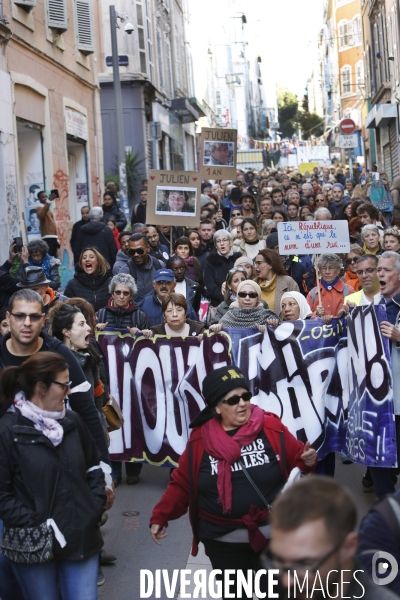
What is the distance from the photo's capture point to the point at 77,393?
496 centimetres

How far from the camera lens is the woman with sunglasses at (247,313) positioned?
7.84 metres

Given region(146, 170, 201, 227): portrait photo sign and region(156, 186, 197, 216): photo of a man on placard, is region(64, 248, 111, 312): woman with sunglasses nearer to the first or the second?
region(146, 170, 201, 227): portrait photo sign

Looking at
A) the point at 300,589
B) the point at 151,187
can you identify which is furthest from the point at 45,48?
the point at 300,589

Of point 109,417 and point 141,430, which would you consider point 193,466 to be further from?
point 141,430

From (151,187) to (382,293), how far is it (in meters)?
7.04

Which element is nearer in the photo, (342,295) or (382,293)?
(382,293)

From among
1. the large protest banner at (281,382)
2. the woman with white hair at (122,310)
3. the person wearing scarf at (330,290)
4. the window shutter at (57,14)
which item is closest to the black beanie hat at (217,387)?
the large protest banner at (281,382)

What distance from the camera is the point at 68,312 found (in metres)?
6.01

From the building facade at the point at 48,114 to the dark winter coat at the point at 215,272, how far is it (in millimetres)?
4712

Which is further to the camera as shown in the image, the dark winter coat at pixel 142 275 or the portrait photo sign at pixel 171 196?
the portrait photo sign at pixel 171 196

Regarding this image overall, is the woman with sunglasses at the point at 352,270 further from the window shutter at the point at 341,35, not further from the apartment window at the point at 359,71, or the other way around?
the window shutter at the point at 341,35

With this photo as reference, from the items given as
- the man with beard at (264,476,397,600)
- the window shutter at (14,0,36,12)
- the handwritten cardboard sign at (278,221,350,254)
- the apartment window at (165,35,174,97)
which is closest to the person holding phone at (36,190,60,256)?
the window shutter at (14,0,36,12)

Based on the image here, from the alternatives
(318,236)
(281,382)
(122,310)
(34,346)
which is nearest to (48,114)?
(318,236)

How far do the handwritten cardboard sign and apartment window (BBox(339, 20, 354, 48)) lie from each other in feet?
230
